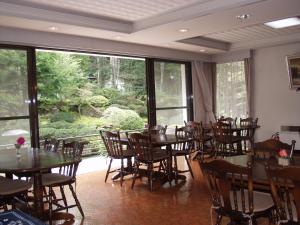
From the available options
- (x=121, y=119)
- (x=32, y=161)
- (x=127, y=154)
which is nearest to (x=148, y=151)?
(x=127, y=154)

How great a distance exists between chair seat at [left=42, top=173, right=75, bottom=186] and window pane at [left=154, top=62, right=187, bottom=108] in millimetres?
3937

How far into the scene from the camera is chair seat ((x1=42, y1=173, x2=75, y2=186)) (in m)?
3.43

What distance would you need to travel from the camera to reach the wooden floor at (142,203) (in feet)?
11.6

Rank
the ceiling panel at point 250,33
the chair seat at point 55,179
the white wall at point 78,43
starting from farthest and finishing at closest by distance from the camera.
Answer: the ceiling panel at point 250,33
the white wall at point 78,43
the chair seat at point 55,179

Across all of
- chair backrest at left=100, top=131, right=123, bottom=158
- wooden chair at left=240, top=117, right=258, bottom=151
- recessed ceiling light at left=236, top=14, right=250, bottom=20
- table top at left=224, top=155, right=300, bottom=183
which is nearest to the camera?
table top at left=224, top=155, right=300, bottom=183

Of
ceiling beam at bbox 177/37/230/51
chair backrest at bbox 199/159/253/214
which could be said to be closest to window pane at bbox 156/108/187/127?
ceiling beam at bbox 177/37/230/51

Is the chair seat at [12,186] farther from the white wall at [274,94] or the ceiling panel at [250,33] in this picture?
the white wall at [274,94]

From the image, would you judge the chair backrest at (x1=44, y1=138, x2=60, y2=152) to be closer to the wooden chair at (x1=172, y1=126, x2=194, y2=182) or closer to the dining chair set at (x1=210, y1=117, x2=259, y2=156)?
the wooden chair at (x1=172, y1=126, x2=194, y2=182)

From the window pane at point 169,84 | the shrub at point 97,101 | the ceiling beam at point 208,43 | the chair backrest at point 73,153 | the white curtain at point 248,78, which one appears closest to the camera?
the chair backrest at point 73,153

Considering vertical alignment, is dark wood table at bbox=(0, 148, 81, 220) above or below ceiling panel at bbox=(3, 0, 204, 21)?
below

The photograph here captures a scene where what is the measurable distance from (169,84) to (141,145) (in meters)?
3.24

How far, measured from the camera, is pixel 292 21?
5777mm

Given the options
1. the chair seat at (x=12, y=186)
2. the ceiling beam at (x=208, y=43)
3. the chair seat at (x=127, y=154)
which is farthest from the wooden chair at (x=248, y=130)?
the chair seat at (x=12, y=186)

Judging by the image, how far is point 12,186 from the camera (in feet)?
10.6
